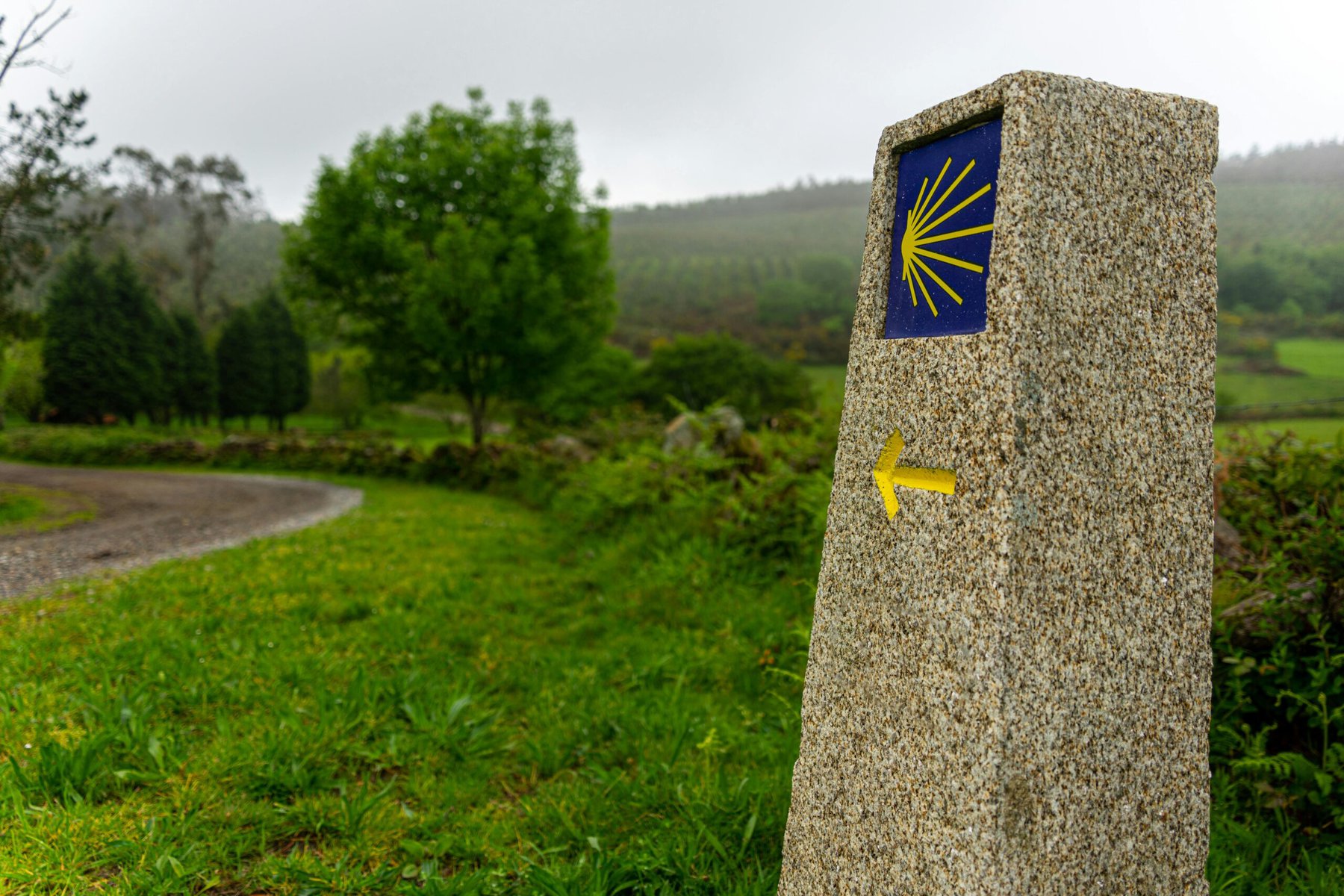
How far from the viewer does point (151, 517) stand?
370 inches

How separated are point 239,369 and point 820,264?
3991 cm

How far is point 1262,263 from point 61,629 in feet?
77.3

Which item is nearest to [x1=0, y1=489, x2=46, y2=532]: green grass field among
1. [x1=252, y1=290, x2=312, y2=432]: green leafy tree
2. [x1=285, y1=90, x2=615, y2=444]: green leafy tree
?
[x1=285, y1=90, x2=615, y2=444]: green leafy tree

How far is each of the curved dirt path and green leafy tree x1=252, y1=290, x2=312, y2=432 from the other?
659 inches

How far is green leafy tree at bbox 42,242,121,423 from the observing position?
83.6 ft

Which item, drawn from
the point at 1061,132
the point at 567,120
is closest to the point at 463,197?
the point at 567,120

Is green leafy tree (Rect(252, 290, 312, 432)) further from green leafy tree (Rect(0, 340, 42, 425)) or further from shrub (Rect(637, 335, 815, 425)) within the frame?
shrub (Rect(637, 335, 815, 425))

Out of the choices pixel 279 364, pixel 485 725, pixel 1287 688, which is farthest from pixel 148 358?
pixel 1287 688

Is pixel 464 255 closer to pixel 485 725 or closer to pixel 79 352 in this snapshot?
pixel 485 725

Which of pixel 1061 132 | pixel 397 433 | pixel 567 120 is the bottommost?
pixel 397 433

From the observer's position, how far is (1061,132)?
66.4 inches

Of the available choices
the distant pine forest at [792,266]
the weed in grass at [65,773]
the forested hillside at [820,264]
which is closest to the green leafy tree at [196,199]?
the distant pine forest at [792,266]

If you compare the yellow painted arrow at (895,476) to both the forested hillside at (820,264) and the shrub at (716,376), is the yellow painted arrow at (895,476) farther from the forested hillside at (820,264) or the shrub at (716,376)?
the shrub at (716,376)

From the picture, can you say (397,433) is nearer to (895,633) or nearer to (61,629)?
(61,629)
